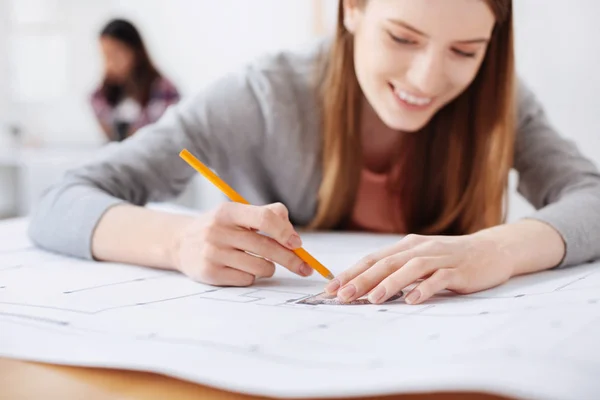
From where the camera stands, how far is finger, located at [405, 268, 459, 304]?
589mm

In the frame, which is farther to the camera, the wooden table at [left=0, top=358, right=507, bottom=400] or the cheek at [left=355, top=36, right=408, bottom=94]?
the cheek at [left=355, top=36, right=408, bottom=94]

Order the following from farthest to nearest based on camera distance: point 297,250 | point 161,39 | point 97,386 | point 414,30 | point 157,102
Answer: point 161,39 < point 157,102 < point 414,30 < point 297,250 < point 97,386

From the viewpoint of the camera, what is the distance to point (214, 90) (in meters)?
1.04

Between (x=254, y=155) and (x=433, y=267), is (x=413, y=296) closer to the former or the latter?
(x=433, y=267)

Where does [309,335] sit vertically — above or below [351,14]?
below

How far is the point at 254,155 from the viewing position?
3.64ft

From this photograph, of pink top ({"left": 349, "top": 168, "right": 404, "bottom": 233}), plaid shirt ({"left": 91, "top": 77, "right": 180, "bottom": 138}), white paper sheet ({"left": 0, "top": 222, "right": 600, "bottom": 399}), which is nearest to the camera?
white paper sheet ({"left": 0, "top": 222, "right": 600, "bottom": 399})

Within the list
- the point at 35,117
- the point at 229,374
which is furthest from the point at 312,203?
the point at 35,117

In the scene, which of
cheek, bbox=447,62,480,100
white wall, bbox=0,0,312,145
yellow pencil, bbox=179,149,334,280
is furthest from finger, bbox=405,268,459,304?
white wall, bbox=0,0,312,145

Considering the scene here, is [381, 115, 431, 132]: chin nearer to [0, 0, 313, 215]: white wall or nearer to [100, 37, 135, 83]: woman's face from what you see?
[0, 0, 313, 215]: white wall

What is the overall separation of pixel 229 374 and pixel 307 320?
0.43 feet

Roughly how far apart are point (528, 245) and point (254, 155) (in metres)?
0.51

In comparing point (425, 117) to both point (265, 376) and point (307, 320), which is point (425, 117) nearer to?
point (307, 320)

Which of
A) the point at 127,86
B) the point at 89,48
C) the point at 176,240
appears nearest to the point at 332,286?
the point at 176,240
